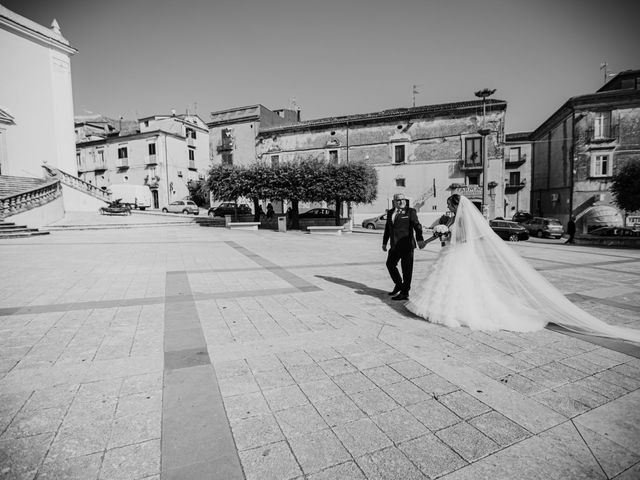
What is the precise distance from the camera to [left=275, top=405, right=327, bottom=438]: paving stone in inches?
94.6

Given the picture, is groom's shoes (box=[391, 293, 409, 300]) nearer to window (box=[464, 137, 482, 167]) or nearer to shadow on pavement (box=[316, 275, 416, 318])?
shadow on pavement (box=[316, 275, 416, 318])

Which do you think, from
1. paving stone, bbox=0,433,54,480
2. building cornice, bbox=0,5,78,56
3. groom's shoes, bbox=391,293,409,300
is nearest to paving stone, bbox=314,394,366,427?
paving stone, bbox=0,433,54,480

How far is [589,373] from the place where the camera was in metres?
3.30

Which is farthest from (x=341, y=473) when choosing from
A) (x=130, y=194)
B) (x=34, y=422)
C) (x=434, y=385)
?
(x=130, y=194)

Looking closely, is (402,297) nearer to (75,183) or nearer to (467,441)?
(467,441)

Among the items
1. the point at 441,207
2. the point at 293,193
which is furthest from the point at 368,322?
the point at 441,207

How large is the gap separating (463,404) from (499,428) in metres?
0.33

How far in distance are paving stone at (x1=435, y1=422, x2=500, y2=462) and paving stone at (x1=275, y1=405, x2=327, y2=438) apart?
0.86m

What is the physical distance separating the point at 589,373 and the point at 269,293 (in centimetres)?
469

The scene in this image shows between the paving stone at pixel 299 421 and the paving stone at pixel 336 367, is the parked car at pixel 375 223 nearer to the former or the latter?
the paving stone at pixel 336 367

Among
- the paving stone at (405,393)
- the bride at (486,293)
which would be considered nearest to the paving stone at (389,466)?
the paving stone at (405,393)

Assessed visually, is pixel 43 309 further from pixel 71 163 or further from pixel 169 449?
pixel 71 163

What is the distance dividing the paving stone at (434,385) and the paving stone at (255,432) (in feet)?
4.45

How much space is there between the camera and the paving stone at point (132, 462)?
6.49ft
